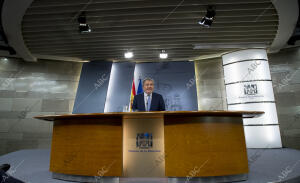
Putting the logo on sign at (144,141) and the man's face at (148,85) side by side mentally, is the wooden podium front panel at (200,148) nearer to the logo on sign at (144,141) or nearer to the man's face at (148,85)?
the logo on sign at (144,141)

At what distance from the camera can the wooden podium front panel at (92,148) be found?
2334 mm

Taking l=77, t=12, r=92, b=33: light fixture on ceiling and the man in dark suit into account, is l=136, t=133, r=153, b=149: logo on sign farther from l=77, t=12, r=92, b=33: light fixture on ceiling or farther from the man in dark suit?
l=77, t=12, r=92, b=33: light fixture on ceiling

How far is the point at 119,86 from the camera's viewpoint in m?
6.91

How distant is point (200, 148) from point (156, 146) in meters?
0.58

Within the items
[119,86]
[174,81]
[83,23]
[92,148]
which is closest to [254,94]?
[174,81]

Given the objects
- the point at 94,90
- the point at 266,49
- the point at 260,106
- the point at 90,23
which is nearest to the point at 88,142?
the point at 90,23

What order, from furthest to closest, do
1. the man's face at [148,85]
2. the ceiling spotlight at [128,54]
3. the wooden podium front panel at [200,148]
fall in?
the ceiling spotlight at [128,54] → the man's face at [148,85] → the wooden podium front panel at [200,148]

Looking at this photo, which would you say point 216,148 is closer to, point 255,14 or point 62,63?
point 255,14

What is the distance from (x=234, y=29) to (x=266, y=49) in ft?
6.32

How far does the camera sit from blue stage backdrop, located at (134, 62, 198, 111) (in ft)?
21.8

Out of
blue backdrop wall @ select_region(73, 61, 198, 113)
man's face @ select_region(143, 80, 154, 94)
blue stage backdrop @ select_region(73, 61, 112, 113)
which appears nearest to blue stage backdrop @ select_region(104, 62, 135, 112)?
blue backdrop wall @ select_region(73, 61, 198, 113)

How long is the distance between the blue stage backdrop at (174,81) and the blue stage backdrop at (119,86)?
1.06ft

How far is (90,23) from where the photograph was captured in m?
4.88

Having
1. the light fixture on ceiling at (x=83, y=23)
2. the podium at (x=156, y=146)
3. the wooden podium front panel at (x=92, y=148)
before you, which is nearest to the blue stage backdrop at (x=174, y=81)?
the light fixture on ceiling at (x=83, y=23)
